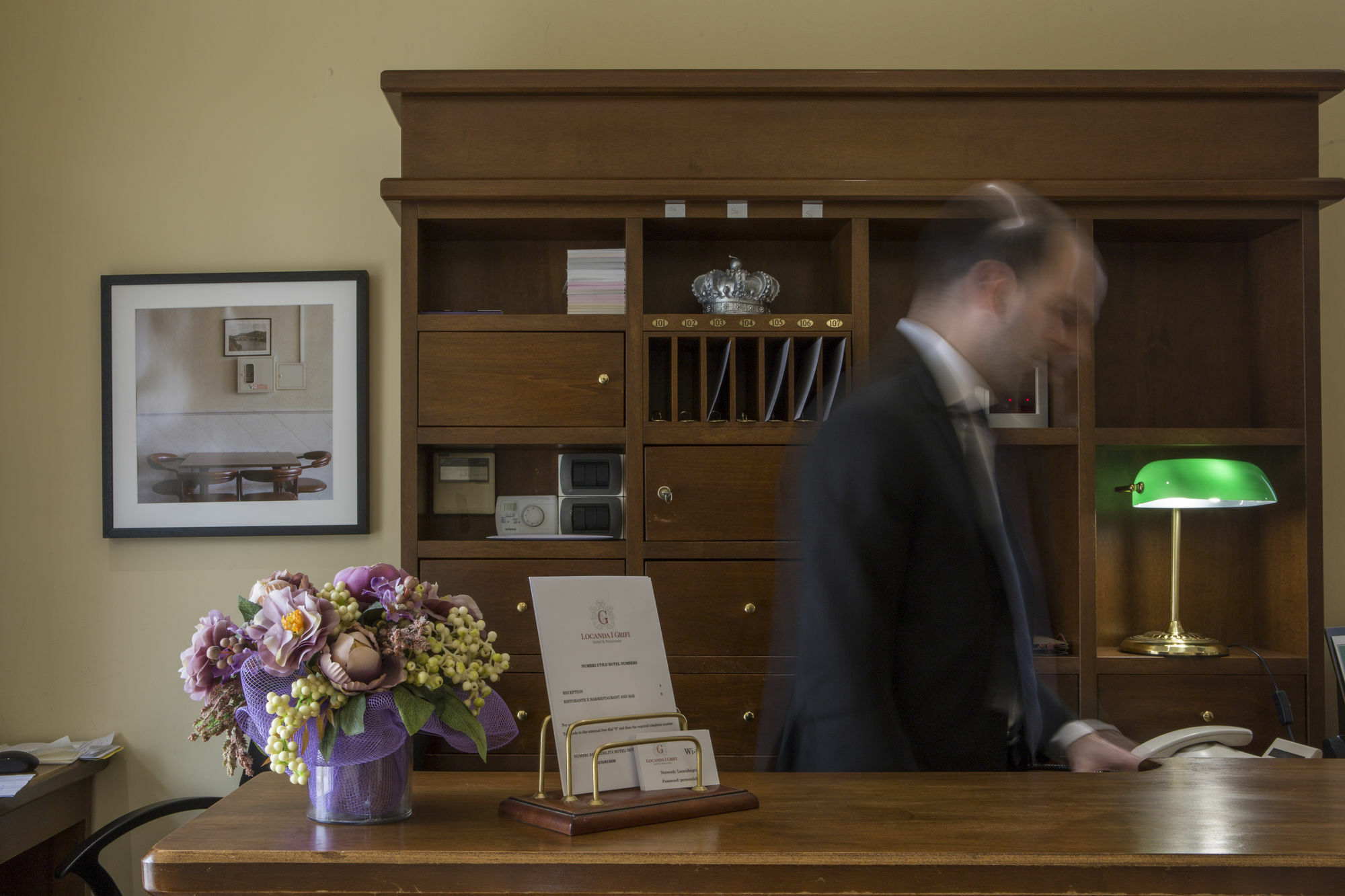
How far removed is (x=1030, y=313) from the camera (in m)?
1.66

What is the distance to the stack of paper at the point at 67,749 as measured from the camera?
2.75 metres

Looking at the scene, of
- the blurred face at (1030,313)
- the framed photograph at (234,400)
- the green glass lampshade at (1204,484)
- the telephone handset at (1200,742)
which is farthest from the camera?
the framed photograph at (234,400)

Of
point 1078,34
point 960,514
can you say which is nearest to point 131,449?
point 960,514

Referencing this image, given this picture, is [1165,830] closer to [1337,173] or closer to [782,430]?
[782,430]

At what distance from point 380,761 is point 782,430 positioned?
5.14ft

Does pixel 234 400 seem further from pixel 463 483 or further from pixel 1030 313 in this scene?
pixel 1030 313

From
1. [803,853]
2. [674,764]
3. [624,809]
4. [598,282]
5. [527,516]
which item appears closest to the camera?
[803,853]

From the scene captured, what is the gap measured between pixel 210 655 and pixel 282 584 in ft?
0.35

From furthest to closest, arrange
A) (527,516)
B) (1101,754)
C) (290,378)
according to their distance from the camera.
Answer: (290,378), (527,516), (1101,754)

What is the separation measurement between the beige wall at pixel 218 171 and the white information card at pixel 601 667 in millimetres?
1852

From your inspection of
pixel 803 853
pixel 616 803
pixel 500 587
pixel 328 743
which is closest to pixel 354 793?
pixel 328 743

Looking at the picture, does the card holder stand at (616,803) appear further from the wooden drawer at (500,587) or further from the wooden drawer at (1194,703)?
the wooden drawer at (1194,703)

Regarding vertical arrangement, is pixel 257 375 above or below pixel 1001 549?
above

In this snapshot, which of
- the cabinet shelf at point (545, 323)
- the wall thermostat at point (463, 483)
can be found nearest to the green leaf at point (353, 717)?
the cabinet shelf at point (545, 323)
